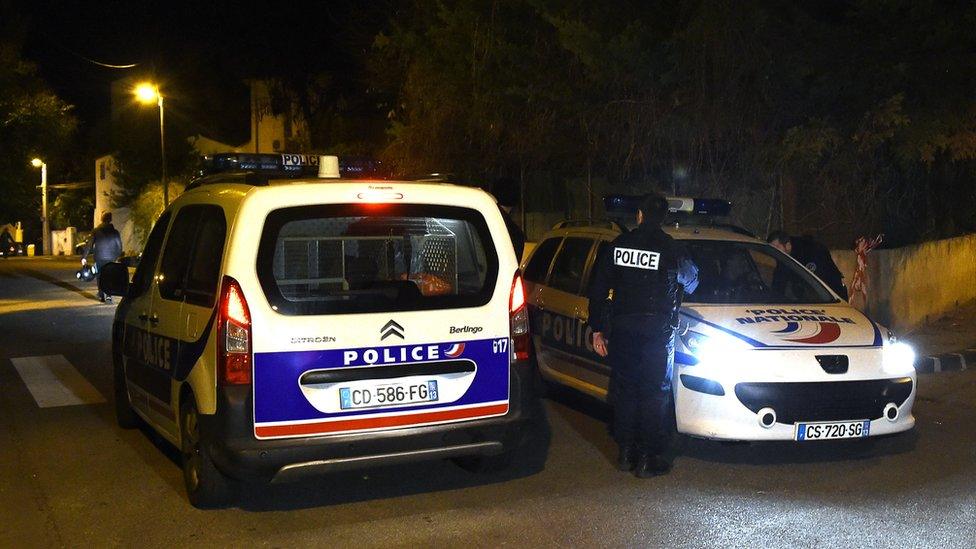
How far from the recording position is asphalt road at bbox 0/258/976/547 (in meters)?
5.36

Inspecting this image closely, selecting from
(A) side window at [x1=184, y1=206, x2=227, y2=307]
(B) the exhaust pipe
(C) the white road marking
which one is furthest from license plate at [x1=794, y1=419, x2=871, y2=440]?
(C) the white road marking

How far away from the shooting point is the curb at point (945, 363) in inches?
442

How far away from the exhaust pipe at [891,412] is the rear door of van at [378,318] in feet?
8.28

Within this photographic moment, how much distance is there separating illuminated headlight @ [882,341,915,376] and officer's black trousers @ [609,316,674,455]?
1.43m

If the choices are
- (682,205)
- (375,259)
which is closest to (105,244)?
(682,205)

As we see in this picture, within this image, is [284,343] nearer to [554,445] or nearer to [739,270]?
[554,445]

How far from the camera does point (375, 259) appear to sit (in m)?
6.14

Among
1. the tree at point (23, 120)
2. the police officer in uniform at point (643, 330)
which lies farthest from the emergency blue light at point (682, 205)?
the tree at point (23, 120)

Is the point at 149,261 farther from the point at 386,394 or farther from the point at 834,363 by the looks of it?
the point at 834,363

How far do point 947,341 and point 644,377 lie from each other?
773 cm

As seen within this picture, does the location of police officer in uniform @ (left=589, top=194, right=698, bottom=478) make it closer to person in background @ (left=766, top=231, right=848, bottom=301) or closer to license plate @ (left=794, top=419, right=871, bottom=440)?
license plate @ (left=794, top=419, right=871, bottom=440)

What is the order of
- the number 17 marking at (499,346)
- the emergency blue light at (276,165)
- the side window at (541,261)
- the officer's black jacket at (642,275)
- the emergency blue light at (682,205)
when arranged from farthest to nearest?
the side window at (541,261)
the emergency blue light at (682,205)
the emergency blue light at (276,165)
the officer's black jacket at (642,275)
the number 17 marking at (499,346)

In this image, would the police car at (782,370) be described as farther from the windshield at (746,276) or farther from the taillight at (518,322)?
the taillight at (518,322)

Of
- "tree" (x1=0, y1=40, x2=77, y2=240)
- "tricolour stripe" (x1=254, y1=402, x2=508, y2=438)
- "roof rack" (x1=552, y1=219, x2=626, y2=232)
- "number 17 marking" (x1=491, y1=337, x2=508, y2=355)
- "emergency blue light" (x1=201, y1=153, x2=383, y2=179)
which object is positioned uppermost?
"tree" (x1=0, y1=40, x2=77, y2=240)
